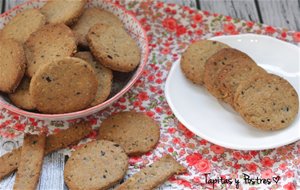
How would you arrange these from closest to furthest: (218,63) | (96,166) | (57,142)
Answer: (96,166) < (57,142) < (218,63)

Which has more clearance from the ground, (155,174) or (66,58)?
(66,58)

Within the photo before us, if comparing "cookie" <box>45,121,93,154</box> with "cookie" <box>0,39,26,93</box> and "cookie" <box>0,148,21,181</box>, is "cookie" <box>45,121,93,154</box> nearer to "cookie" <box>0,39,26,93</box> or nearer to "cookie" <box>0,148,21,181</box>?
"cookie" <box>0,148,21,181</box>

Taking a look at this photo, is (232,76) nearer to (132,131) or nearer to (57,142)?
(132,131)

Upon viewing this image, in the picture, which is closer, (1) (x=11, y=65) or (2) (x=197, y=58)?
(1) (x=11, y=65)

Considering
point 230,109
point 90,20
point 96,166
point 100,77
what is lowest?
point 230,109

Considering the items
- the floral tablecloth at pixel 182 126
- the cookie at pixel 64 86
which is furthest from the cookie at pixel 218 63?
the cookie at pixel 64 86

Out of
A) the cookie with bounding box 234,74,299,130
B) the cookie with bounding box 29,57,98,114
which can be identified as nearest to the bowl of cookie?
the cookie with bounding box 29,57,98,114

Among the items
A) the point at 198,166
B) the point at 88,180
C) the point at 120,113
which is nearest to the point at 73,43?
the point at 120,113

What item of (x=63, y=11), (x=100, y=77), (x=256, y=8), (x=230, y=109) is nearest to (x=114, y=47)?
(x=100, y=77)
